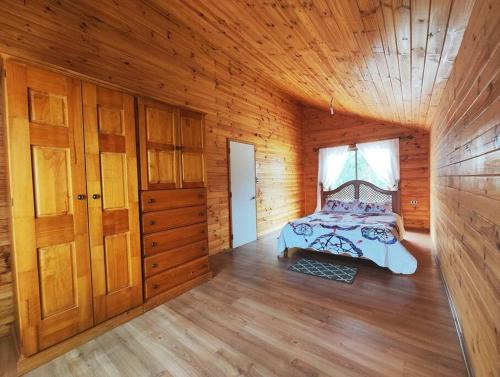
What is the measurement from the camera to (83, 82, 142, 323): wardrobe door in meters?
1.81

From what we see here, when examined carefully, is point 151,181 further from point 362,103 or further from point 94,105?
point 362,103

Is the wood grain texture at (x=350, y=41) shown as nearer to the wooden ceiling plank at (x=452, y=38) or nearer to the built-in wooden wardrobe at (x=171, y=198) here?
the wooden ceiling plank at (x=452, y=38)

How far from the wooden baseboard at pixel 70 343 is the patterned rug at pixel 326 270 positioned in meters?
1.94

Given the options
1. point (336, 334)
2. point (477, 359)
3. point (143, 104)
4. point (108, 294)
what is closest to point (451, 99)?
point (477, 359)

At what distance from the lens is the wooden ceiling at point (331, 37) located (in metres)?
1.55

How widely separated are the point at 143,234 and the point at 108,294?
0.54 meters

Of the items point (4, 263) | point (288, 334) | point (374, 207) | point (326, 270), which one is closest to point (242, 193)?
point (326, 270)

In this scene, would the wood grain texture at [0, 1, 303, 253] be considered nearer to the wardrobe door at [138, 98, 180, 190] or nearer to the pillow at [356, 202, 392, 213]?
the wardrobe door at [138, 98, 180, 190]

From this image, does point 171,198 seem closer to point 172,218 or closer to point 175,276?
point 172,218

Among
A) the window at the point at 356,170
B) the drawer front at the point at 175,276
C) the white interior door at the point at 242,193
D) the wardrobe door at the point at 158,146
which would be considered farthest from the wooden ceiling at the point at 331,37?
the drawer front at the point at 175,276

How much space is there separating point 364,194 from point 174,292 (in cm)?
437

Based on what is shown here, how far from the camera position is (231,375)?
1.43 meters

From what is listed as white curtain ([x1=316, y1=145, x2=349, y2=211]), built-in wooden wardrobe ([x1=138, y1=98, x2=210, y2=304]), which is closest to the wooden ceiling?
built-in wooden wardrobe ([x1=138, y1=98, x2=210, y2=304])

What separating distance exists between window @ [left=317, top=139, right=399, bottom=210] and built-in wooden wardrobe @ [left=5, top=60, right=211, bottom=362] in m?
4.40
